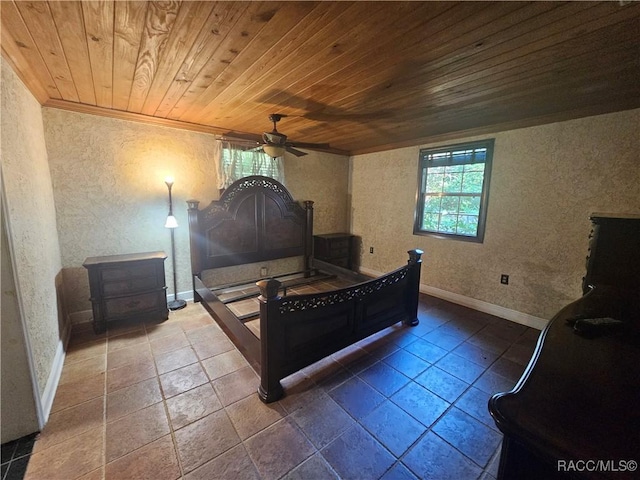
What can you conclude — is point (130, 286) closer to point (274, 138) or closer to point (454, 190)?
point (274, 138)

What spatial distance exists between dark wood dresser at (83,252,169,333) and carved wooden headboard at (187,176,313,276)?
634 mm

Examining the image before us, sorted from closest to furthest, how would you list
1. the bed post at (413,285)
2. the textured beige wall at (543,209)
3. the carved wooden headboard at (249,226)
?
the textured beige wall at (543,209)
the bed post at (413,285)
the carved wooden headboard at (249,226)

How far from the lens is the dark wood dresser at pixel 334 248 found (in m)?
4.42

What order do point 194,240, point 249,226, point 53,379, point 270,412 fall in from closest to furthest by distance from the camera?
point 270,412
point 53,379
point 194,240
point 249,226

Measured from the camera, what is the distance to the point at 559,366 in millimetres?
873

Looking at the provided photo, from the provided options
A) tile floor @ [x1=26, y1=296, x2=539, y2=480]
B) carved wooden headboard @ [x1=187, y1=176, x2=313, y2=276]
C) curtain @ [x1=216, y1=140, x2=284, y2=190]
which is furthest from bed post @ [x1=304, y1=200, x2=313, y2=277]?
tile floor @ [x1=26, y1=296, x2=539, y2=480]

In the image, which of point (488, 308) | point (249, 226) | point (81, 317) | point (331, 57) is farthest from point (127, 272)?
point (488, 308)

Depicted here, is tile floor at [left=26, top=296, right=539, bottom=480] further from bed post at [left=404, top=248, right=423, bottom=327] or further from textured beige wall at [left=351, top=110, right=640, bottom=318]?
textured beige wall at [left=351, top=110, right=640, bottom=318]

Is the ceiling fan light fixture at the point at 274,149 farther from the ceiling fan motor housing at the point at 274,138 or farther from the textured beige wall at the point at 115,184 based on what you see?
the textured beige wall at the point at 115,184

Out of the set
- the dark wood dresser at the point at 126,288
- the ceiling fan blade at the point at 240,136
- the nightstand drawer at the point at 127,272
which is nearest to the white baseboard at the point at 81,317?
the dark wood dresser at the point at 126,288

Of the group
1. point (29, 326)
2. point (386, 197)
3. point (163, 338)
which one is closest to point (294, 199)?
point (386, 197)

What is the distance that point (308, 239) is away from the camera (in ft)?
14.2

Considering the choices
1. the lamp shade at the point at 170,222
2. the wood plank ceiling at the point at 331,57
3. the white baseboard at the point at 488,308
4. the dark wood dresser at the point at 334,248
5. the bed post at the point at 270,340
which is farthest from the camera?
the dark wood dresser at the point at 334,248

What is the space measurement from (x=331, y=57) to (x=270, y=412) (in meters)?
2.34
